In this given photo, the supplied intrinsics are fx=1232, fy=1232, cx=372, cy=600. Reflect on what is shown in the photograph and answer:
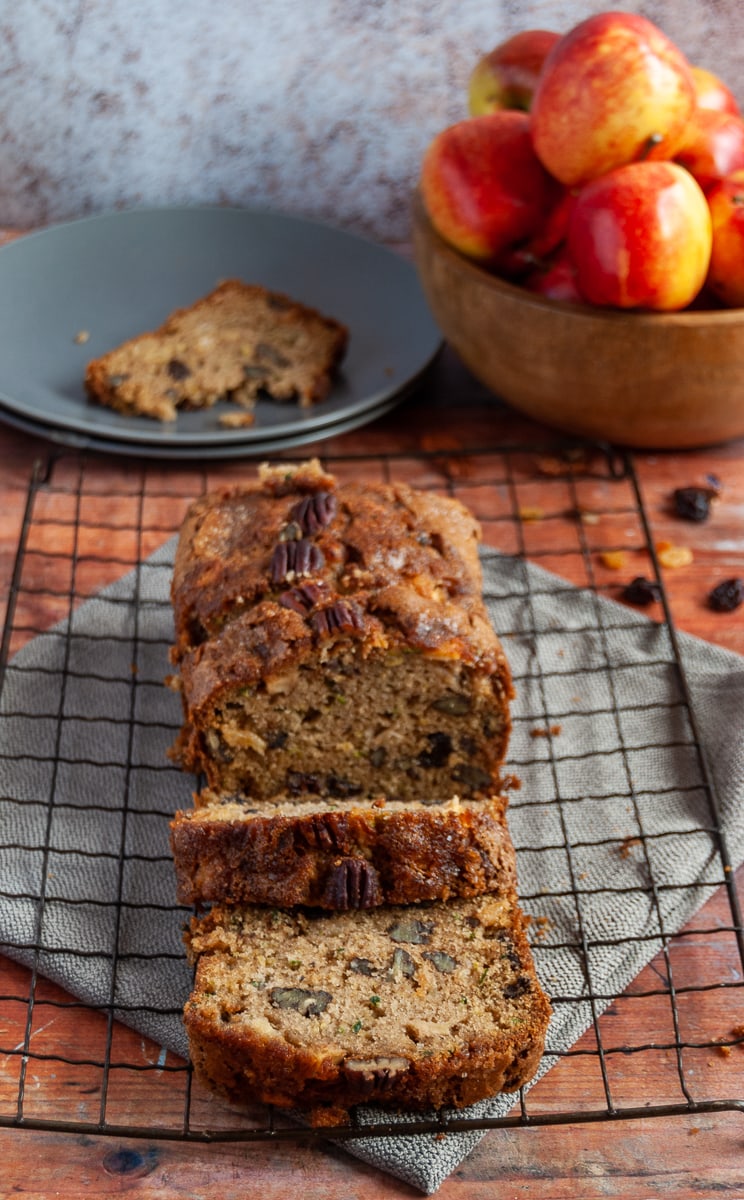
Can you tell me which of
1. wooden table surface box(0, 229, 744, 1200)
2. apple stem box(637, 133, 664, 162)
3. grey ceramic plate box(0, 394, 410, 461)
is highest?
apple stem box(637, 133, 664, 162)

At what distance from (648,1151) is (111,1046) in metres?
0.89

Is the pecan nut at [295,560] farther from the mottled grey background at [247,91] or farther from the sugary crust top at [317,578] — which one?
the mottled grey background at [247,91]

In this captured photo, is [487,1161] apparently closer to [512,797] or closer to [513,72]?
[512,797]

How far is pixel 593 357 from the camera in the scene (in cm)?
308

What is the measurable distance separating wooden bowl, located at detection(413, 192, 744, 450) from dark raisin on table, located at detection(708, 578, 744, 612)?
473 mm

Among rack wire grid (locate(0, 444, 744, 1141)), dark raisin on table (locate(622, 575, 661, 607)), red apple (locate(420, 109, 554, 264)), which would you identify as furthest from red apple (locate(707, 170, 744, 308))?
dark raisin on table (locate(622, 575, 661, 607))

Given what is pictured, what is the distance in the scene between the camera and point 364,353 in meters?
3.71

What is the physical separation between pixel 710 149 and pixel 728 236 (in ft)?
0.90

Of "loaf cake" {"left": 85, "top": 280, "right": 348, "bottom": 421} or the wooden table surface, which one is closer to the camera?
the wooden table surface

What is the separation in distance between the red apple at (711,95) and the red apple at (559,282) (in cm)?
56

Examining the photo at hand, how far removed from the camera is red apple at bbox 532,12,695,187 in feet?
9.50

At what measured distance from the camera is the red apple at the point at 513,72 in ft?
10.9

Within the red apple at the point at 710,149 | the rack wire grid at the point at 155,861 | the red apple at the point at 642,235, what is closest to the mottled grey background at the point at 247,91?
the red apple at the point at 710,149

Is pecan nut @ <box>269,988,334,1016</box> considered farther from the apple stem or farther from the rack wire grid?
the apple stem
